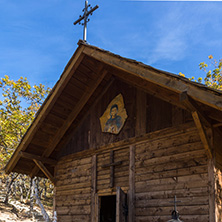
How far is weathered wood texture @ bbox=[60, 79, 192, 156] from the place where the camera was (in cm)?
809

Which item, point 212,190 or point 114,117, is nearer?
point 212,190

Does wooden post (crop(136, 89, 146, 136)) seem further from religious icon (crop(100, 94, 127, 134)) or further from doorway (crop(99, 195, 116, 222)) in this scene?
doorway (crop(99, 195, 116, 222))

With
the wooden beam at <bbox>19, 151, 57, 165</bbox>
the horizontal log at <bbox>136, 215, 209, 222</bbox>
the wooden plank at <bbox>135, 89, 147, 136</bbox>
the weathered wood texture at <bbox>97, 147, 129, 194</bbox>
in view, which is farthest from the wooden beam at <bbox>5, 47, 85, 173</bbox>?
the horizontal log at <bbox>136, 215, 209, 222</bbox>

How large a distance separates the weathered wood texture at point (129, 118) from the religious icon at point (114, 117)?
150 millimetres

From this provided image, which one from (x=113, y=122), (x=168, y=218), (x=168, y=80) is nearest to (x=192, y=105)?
(x=168, y=80)

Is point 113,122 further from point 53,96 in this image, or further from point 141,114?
point 53,96

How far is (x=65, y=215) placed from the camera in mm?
10656

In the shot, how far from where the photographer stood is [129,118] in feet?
30.0

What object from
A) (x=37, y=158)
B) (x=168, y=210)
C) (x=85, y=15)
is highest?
(x=85, y=15)

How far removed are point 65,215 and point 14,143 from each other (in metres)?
11.6

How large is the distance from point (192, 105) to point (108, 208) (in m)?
8.57

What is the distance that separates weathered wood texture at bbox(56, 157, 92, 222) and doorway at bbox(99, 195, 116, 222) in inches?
101

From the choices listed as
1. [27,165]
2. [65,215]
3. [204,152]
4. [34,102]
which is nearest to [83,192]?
[65,215]

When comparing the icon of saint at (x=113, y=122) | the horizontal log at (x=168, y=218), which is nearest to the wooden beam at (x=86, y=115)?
the icon of saint at (x=113, y=122)
